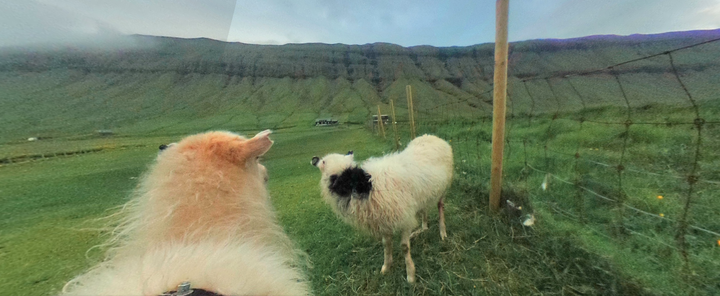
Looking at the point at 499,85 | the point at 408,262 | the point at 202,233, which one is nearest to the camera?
the point at 202,233

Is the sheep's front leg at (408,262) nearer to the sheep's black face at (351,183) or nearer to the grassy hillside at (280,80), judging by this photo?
the sheep's black face at (351,183)

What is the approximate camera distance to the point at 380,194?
10.9 ft

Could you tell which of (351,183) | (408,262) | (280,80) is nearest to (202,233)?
(351,183)

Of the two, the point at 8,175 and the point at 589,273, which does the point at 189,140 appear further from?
the point at 8,175

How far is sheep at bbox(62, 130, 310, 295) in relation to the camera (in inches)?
38.3

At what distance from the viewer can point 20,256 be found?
4.34 metres

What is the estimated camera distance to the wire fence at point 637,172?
87.6 inches

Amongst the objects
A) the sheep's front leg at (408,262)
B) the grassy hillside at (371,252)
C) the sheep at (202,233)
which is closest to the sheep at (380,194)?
the sheep's front leg at (408,262)

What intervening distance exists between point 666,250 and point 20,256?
27.2 ft

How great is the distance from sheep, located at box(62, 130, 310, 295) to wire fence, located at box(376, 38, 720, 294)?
2461 millimetres

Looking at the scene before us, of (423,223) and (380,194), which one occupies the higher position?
(380,194)

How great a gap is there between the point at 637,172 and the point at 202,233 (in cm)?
519

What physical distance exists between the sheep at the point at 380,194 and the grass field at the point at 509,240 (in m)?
0.52

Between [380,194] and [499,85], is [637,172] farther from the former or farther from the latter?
[380,194]
